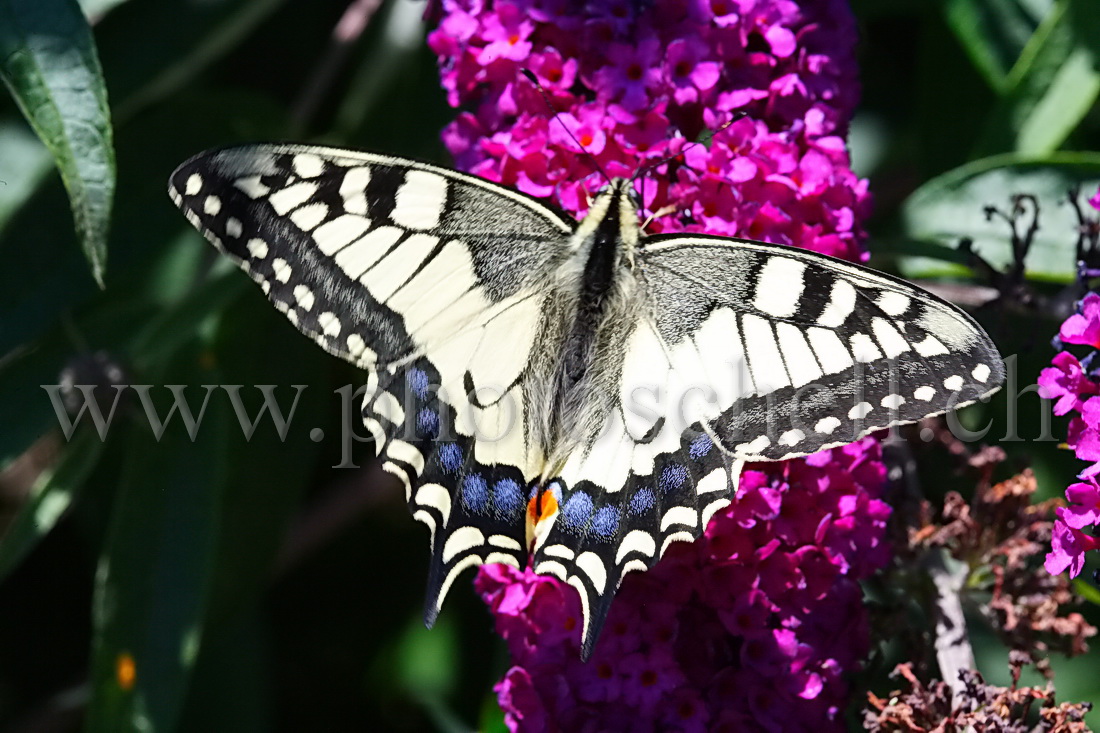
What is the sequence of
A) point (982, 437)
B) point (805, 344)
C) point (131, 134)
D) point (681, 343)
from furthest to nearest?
point (131, 134) → point (982, 437) → point (681, 343) → point (805, 344)

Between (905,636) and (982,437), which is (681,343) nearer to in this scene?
(905,636)

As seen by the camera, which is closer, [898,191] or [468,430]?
[468,430]

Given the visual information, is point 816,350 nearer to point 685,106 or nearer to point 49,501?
point 685,106

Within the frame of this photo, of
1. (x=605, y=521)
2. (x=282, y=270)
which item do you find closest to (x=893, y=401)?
(x=605, y=521)

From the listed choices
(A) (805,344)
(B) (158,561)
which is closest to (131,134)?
(B) (158,561)

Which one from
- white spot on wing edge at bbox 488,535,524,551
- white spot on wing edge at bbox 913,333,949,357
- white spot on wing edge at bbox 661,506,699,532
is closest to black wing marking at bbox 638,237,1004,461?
white spot on wing edge at bbox 913,333,949,357

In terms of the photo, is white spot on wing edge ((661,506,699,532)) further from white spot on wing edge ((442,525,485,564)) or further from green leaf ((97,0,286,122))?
green leaf ((97,0,286,122))

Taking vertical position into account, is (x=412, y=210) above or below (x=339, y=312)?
above
